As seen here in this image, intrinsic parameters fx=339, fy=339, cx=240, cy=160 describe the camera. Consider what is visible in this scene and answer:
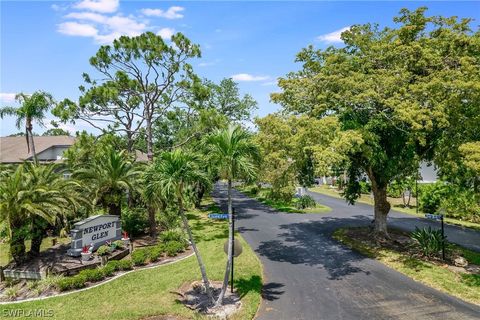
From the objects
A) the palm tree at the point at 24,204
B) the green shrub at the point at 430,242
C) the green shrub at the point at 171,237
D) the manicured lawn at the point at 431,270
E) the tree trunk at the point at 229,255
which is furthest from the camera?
the green shrub at the point at 171,237

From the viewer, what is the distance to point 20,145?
132 feet

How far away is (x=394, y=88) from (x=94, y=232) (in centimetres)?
1693

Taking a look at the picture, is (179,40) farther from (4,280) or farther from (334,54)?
(4,280)

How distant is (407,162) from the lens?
60.1 feet

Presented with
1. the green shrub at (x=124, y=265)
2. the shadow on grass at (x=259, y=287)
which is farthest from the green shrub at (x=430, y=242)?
the green shrub at (x=124, y=265)

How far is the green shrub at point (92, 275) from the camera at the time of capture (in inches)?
561

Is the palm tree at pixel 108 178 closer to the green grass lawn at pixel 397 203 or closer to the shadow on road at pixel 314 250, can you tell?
the shadow on road at pixel 314 250

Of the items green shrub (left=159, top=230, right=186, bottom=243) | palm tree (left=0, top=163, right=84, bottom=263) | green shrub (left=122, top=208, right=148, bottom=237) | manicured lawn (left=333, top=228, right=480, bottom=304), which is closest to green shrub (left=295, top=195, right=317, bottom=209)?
Answer: manicured lawn (left=333, top=228, right=480, bottom=304)

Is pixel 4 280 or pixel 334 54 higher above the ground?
pixel 334 54

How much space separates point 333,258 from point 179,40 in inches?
681

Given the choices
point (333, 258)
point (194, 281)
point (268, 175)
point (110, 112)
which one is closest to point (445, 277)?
point (333, 258)

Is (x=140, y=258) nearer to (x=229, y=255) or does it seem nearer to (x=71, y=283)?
(x=71, y=283)

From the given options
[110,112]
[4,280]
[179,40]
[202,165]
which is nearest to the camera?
[202,165]

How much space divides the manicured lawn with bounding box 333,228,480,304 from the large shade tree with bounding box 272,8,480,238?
227 cm
